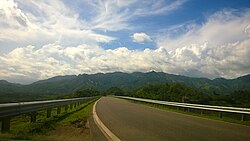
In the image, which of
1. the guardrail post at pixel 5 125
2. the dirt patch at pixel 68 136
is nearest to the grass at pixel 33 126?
the guardrail post at pixel 5 125

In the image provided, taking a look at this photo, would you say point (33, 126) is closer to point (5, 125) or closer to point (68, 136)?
point (5, 125)

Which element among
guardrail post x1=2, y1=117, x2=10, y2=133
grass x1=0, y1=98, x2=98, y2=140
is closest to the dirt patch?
grass x1=0, y1=98, x2=98, y2=140

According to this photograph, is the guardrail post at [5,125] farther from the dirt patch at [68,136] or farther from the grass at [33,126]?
the dirt patch at [68,136]

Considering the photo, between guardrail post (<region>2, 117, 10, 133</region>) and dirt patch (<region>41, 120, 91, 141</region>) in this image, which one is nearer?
dirt patch (<region>41, 120, 91, 141</region>)

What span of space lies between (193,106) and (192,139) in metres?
18.3

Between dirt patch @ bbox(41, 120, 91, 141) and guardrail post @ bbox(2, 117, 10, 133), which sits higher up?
guardrail post @ bbox(2, 117, 10, 133)

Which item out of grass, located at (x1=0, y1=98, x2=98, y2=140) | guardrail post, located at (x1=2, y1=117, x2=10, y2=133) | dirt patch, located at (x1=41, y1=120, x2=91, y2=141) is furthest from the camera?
guardrail post, located at (x1=2, y1=117, x2=10, y2=133)

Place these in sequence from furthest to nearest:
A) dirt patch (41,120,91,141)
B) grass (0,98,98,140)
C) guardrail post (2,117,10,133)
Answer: guardrail post (2,117,10,133)
dirt patch (41,120,91,141)
grass (0,98,98,140)

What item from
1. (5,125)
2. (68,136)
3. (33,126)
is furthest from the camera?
(33,126)

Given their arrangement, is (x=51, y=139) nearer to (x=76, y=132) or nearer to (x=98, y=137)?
(x=98, y=137)

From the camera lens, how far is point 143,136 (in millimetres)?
10516

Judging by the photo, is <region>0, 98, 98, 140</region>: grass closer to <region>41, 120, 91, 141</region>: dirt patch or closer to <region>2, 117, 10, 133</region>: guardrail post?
<region>2, 117, 10, 133</region>: guardrail post

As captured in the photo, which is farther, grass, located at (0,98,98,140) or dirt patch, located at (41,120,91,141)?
dirt patch, located at (41,120,91,141)

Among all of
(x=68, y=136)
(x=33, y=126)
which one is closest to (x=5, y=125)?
(x=68, y=136)
